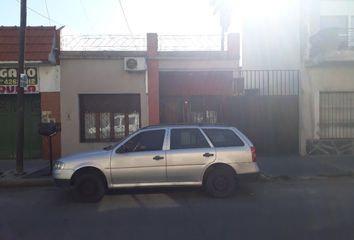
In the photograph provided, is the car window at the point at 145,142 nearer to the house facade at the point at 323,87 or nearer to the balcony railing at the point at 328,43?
the balcony railing at the point at 328,43

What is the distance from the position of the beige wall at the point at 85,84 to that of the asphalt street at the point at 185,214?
5.55m

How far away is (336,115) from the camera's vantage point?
17281 mm

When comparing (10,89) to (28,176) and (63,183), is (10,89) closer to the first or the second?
(28,176)

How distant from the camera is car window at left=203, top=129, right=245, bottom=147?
10.4 meters

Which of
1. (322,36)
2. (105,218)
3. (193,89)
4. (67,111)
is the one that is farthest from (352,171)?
(67,111)

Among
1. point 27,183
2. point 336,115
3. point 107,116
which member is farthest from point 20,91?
point 336,115

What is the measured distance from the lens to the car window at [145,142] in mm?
10172

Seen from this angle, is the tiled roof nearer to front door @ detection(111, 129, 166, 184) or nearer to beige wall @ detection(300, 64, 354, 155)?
front door @ detection(111, 129, 166, 184)

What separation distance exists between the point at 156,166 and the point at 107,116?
307 inches

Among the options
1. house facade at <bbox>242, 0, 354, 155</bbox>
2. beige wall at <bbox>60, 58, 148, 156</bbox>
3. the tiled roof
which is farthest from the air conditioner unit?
house facade at <bbox>242, 0, 354, 155</bbox>

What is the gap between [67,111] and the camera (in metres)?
17.0

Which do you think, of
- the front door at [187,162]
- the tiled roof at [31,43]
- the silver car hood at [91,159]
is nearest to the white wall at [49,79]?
the tiled roof at [31,43]

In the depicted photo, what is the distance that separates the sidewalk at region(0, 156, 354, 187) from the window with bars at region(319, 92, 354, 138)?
45.1 inches

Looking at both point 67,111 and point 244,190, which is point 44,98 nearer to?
point 67,111
